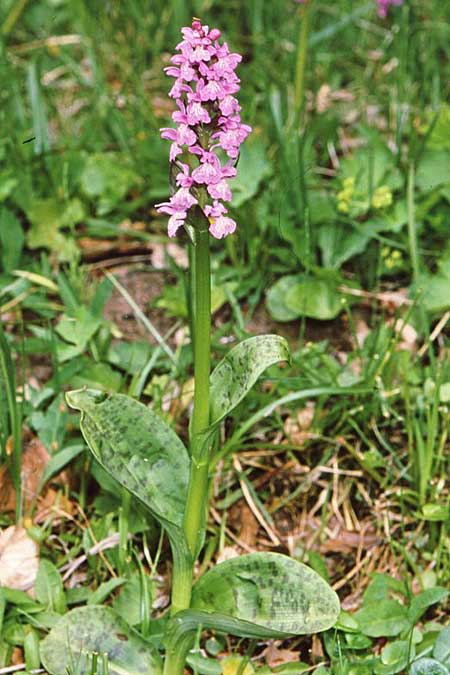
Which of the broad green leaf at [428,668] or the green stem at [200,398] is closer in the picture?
the green stem at [200,398]

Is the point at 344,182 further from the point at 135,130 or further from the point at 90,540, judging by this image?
the point at 90,540

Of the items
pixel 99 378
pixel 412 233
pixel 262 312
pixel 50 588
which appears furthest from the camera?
pixel 262 312

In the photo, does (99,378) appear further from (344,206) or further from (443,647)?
(443,647)

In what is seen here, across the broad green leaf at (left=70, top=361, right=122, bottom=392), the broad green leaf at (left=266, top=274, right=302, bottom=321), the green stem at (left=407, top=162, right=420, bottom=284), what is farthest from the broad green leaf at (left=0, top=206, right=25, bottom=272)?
the green stem at (left=407, top=162, right=420, bottom=284)

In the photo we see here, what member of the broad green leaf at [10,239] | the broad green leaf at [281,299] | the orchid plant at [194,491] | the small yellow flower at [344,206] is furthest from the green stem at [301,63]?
the orchid plant at [194,491]

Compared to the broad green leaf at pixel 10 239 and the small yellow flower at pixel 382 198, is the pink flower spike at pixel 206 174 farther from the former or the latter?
the broad green leaf at pixel 10 239

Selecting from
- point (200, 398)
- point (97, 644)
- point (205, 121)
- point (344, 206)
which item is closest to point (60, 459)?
point (97, 644)

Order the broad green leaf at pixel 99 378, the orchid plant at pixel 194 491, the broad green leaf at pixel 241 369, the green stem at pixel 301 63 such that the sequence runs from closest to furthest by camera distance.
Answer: the orchid plant at pixel 194 491 → the broad green leaf at pixel 241 369 → the broad green leaf at pixel 99 378 → the green stem at pixel 301 63

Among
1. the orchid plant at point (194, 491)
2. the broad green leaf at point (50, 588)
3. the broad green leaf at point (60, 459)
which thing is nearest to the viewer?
the orchid plant at point (194, 491)
